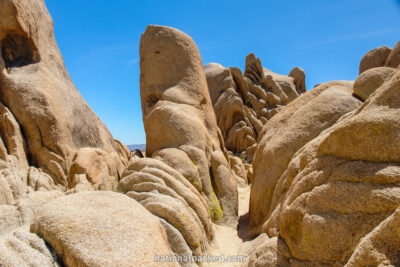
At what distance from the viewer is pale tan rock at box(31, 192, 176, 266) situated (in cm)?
297

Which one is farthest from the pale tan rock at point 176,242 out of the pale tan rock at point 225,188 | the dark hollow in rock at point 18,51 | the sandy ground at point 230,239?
the dark hollow in rock at point 18,51

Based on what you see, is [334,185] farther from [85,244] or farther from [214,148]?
[214,148]

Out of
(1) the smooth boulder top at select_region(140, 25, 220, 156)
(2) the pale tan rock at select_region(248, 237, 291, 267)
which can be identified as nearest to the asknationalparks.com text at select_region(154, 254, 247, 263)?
(2) the pale tan rock at select_region(248, 237, 291, 267)

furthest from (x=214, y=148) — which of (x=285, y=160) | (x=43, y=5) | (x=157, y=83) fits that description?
(x=43, y=5)

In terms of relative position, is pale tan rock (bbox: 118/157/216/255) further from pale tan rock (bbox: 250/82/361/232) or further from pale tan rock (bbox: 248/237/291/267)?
pale tan rock (bbox: 250/82/361/232)

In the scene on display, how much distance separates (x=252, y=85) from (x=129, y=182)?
19702 mm

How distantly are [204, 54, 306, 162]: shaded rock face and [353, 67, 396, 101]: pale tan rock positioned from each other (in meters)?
10.7

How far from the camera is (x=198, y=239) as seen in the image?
15.5ft

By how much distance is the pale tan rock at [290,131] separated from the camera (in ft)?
18.2

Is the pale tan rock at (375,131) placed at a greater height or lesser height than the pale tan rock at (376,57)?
lesser

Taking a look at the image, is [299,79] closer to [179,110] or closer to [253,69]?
[253,69]

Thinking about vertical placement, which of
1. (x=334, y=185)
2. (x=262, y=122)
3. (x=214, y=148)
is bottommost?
(x=262, y=122)

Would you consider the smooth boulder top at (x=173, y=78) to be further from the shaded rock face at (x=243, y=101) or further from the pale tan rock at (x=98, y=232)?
the shaded rock face at (x=243, y=101)

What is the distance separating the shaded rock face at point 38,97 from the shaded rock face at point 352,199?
18.8ft
